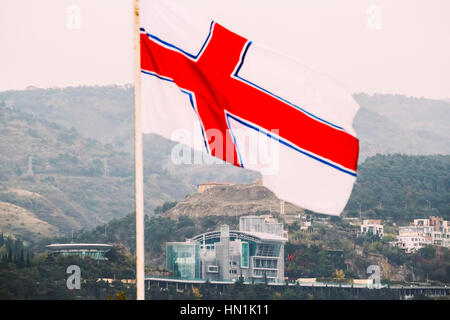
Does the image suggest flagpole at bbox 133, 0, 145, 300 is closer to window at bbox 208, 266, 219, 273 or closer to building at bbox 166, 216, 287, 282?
building at bbox 166, 216, 287, 282

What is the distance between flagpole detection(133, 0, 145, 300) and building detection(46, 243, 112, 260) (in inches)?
6629

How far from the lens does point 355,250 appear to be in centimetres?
19925

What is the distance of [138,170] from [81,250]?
177058mm

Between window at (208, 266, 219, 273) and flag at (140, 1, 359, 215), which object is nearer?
flag at (140, 1, 359, 215)

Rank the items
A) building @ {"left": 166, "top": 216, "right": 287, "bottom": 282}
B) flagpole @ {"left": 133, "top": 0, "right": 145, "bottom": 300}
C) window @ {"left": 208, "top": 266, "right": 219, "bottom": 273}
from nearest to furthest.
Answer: flagpole @ {"left": 133, "top": 0, "right": 145, "bottom": 300}
building @ {"left": 166, "top": 216, "right": 287, "bottom": 282}
window @ {"left": 208, "top": 266, "right": 219, "bottom": 273}

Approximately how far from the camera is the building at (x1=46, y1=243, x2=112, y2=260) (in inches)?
7062

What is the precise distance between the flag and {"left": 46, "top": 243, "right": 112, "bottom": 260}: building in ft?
549

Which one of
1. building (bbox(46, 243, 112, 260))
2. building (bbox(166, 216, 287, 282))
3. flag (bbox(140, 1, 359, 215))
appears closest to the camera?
flag (bbox(140, 1, 359, 215))

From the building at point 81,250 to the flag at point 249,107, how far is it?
6587 inches

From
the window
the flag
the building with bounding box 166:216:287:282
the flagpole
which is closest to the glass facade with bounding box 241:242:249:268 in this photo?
the building with bounding box 166:216:287:282

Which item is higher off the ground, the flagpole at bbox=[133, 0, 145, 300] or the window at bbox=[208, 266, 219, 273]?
the flagpole at bbox=[133, 0, 145, 300]

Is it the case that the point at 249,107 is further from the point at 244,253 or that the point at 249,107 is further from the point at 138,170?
the point at 244,253

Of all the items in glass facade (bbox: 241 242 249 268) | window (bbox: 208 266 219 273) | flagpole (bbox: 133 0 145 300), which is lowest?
window (bbox: 208 266 219 273)
